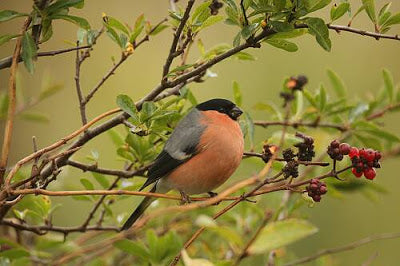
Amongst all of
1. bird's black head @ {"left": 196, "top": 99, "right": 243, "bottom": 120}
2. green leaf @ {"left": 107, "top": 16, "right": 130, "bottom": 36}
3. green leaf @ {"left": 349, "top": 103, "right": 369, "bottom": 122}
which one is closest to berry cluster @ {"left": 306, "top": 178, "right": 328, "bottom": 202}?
green leaf @ {"left": 107, "top": 16, "right": 130, "bottom": 36}

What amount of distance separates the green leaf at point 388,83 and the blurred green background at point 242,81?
1.36m

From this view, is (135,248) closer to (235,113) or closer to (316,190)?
(316,190)

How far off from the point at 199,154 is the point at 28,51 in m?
1.00

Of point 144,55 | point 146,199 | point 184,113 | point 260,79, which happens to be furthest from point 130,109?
point 144,55

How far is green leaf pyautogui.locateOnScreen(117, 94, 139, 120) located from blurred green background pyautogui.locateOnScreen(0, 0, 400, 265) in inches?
82.8

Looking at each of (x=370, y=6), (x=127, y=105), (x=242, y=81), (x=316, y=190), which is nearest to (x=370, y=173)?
(x=316, y=190)

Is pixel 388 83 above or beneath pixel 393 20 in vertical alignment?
beneath

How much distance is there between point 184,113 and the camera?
221 centimetres

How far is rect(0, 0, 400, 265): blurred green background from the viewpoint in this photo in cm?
392

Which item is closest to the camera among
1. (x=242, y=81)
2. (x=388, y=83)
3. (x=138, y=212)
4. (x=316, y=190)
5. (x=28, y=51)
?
(x=316, y=190)

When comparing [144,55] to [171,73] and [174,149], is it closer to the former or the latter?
[174,149]

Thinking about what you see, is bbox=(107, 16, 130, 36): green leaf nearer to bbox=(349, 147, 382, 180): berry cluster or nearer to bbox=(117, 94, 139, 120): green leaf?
bbox=(117, 94, 139, 120): green leaf

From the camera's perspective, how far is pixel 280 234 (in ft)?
3.35

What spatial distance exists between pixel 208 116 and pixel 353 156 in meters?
1.15
